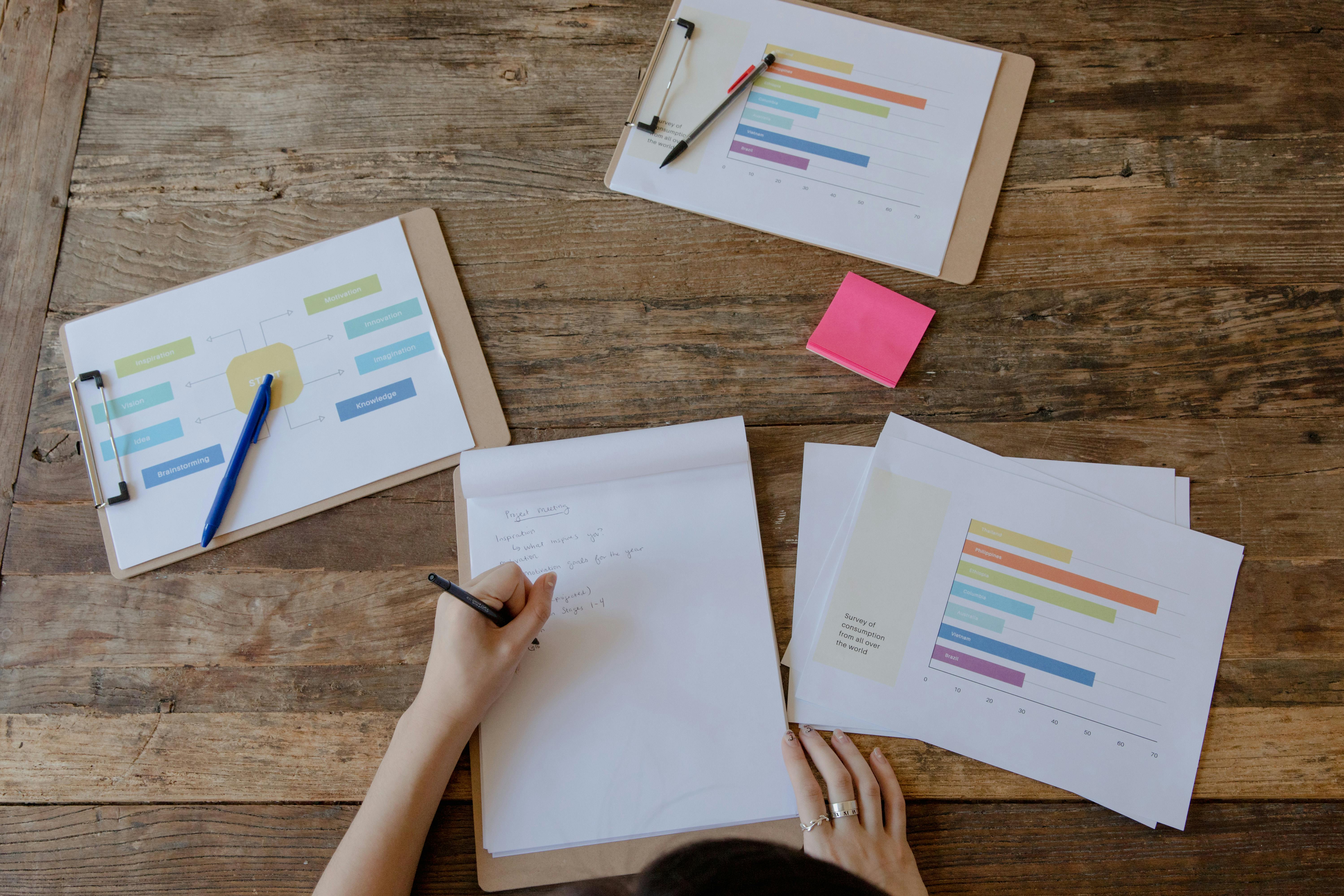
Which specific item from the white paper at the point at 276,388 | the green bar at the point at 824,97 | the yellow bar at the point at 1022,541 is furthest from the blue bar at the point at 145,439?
the yellow bar at the point at 1022,541

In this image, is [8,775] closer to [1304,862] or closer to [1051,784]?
[1051,784]

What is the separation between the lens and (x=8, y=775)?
0.80 metres

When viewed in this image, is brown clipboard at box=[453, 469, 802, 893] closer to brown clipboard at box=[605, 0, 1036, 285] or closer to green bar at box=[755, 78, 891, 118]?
brown clipboard at box=[605, 0, 1036, 285]

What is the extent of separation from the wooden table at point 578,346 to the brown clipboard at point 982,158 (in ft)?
0.07

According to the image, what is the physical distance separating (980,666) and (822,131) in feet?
2.11

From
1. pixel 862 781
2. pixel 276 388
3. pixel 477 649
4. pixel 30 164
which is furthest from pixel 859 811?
pixel 30 164

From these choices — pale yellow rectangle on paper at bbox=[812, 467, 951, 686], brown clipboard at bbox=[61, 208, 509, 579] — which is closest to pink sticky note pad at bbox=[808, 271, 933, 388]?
pale yellow rectangle on paper at bbox=[812, 467, 951, 686]

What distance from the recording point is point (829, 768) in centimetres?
75

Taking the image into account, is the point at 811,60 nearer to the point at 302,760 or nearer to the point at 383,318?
the point at 383,318

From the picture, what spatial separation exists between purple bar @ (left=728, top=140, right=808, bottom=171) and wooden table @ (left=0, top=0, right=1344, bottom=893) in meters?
0.10

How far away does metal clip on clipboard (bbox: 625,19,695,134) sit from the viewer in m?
0.90

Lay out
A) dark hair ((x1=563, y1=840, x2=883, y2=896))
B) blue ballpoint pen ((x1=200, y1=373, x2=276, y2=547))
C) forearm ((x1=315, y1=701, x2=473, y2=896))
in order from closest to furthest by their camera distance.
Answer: dark hair ((x1=563, y1=840, x2=883, y2=896))
forearm ((x1=315, y1=701, x2=473, y2=896))
blue ballpoint pen ((x1=200, y1=373, x2=276, y2=547))

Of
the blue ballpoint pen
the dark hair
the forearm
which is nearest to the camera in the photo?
the dark hair

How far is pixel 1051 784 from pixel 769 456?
448mm
